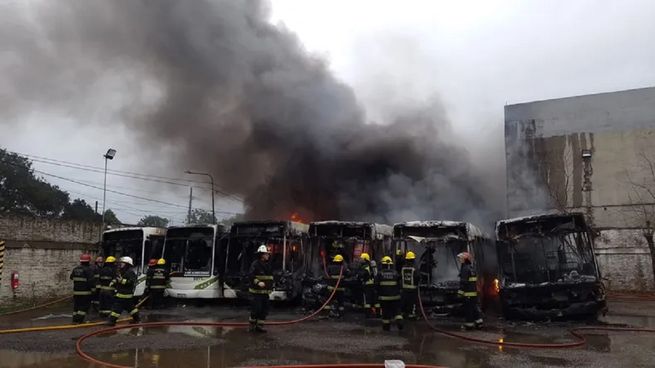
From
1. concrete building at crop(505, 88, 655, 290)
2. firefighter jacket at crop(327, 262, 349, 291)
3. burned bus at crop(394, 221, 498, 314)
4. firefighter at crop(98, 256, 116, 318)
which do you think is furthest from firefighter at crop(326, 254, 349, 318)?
concrete building at crop(505, 88, 655, 290)

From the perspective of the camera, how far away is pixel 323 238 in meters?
13.1

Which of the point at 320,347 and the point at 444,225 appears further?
the point at 444,225

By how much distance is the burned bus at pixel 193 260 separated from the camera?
13047 millimetres

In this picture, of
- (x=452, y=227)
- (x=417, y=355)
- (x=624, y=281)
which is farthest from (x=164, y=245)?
(x=624, y=281)

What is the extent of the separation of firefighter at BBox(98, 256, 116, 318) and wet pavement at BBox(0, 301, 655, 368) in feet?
2.59

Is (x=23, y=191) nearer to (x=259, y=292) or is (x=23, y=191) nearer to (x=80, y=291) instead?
(x=80, y=291)

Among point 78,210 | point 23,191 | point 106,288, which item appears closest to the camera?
point 106,288

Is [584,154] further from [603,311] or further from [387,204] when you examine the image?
[603,311]

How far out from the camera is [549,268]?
1040cm

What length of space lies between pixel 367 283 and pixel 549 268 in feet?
11.9

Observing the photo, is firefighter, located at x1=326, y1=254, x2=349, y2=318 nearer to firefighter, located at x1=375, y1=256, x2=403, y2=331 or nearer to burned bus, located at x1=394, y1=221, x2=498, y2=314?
burned bus, located at x1=394, y1=221, x2=498, y2=314

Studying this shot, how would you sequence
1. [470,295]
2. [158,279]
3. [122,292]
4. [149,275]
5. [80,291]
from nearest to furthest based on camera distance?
[470,295]
[122,292]
[80,291]
[158,279]
[149,275]

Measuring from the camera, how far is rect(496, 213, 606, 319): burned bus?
981 centimetres

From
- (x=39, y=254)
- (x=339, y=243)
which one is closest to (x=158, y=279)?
(x=339, y=243)
